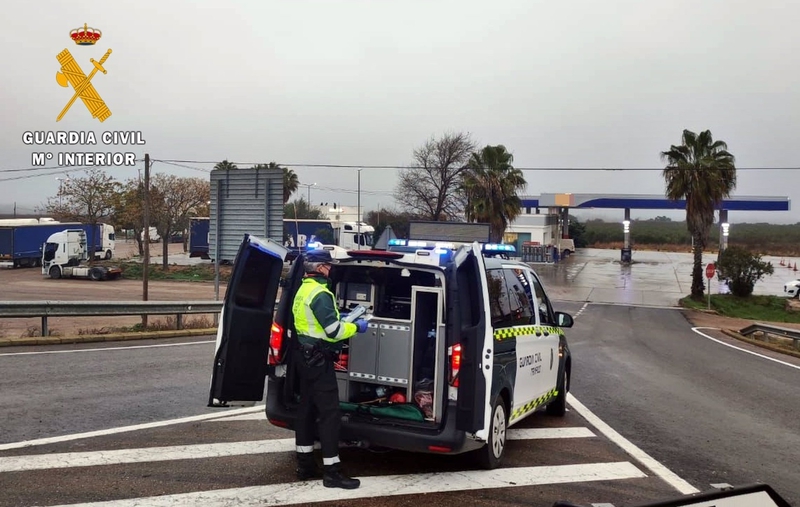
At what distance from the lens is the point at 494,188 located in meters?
39.0

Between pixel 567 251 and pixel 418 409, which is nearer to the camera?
pixel 418 409

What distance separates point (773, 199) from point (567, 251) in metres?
19.8

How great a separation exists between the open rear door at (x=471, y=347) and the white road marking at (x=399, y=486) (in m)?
0.60

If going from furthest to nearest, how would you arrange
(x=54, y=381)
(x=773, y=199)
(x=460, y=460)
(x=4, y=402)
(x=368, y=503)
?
(x=773, y=199) → (x=54, y=381) → (x=4, y=402) → (x=460, y=460) → (x=368, y=503)

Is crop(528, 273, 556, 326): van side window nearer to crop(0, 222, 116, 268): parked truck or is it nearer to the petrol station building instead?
crop(0, 222, 116, 268): parked truck

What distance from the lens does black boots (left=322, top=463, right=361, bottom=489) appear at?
535 centimetres

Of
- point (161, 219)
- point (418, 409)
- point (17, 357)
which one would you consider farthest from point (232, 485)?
point (161, 219)

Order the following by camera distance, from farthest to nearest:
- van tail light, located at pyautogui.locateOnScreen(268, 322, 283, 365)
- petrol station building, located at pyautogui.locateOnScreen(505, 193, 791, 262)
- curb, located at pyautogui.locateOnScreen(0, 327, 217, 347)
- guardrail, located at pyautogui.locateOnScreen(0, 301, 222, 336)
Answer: petrol station building, located at pyautogui.locateOnScreen(505, 193, 791, 262), guardrail, located at pyautogui.locateOnScreen(0, 301, 222, 336), curb, located at pyautogui.locateOnScreen(0, 327, 217, 347), van tail light, located at pyautogui.locateOnScreen(268, 322, 283, 365)

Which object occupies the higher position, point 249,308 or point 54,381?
point 249,308

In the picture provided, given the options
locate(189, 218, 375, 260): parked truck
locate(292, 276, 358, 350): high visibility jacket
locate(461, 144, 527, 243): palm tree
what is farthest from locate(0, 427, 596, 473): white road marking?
locate(189, 218, 375, 260): parked truck

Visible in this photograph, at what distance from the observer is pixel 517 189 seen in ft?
131

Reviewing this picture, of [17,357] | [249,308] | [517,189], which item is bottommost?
[17,357]

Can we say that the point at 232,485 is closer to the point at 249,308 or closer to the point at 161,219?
the point at 249,308

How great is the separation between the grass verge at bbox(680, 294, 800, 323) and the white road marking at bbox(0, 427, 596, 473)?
30.1m
